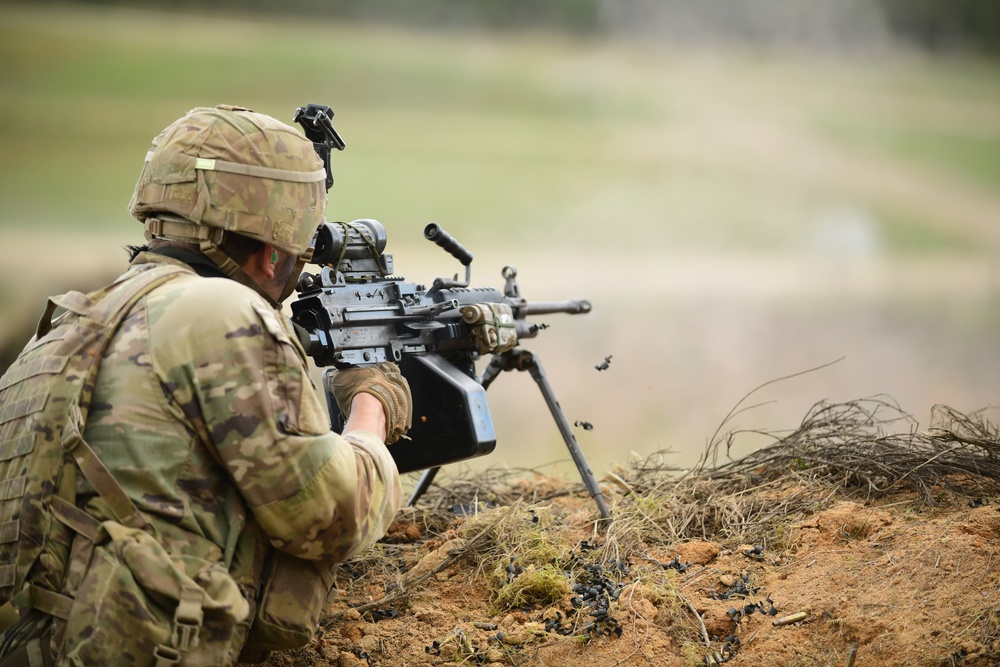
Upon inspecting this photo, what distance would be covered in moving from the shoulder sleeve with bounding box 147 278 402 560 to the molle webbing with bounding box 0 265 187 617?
217 millimetres

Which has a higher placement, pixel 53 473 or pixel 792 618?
pixel 53 473

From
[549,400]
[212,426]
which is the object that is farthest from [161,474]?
[549,400]

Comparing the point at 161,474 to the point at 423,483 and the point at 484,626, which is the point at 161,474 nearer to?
the point at 484,626

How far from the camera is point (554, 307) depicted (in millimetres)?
5273

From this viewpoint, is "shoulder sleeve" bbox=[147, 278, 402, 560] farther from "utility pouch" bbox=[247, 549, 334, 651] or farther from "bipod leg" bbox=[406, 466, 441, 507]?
"bipod leg" bbox=[406, 466, 441, 507]

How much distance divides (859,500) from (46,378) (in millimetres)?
3673

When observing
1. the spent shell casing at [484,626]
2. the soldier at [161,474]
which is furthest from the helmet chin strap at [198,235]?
the spent shell casing at [484,626]

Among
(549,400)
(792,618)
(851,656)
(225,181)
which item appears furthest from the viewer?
(549,400)

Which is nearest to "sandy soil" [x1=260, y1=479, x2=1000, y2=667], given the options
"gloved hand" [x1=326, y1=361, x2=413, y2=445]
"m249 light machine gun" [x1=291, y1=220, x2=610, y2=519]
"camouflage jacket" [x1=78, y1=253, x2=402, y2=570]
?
"m249 light machine gun" [x1=291, y1=220, x2=610, y2=519]

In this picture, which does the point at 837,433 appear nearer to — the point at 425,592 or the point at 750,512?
the point at 750,512

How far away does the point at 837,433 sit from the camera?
516 centimetres

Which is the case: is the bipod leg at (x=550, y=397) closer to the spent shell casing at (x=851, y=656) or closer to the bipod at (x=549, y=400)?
the bipod at (x=549, y=400)

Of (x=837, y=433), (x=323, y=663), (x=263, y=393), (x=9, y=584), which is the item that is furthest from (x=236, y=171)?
(x=837, y=433)

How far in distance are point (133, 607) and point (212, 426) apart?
518mm
